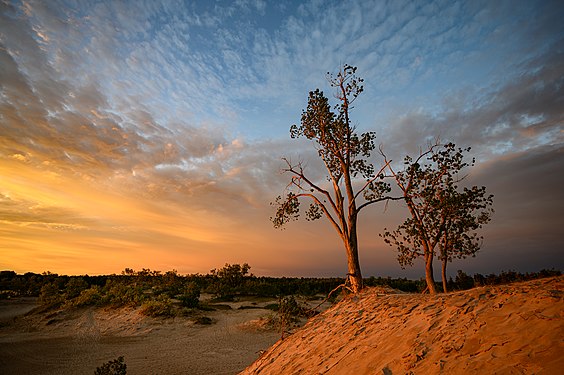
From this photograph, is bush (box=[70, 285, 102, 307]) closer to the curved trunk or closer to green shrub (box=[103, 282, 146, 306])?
green shrub (box=[103, 282, 146, 306])

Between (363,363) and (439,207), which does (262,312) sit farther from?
(363,363)

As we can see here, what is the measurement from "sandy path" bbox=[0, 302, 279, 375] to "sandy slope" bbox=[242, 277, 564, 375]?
25.4ft

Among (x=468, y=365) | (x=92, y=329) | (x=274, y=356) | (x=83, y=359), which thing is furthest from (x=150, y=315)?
(x=468, y=365)

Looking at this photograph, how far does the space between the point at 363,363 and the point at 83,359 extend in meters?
15.6

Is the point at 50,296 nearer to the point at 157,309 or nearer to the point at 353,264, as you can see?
the point at 157,309

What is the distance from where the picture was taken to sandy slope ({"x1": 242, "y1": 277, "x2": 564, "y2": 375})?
3.01m

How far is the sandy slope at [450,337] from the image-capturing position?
119 inches

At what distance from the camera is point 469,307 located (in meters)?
4.53

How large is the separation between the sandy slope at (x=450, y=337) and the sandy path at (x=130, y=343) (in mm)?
7745

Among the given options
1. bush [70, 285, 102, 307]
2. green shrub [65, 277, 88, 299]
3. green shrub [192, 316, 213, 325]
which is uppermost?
green shrub [65, 277, 88, 299]

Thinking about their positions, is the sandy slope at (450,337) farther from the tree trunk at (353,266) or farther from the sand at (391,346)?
the tree trunk at (353,266)

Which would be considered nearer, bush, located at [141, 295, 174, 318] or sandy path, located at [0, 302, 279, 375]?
sandy path, located at [0, 302, 279, 375]

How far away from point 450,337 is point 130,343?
1827 centimetres

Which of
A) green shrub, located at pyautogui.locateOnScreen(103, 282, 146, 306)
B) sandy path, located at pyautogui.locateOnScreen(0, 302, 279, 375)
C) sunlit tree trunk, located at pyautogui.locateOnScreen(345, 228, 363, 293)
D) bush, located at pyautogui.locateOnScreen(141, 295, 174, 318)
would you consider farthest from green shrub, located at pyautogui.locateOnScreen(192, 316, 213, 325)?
sunlit tree trunk, located at pyautogui.locateOnScreen(345, 228, 363, 293)
